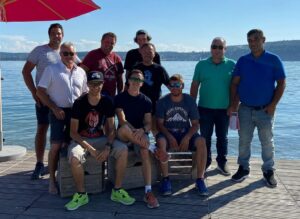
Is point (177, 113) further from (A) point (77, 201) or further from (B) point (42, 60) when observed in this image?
(B) point (42, 60)

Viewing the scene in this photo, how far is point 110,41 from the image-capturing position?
483 centimetres

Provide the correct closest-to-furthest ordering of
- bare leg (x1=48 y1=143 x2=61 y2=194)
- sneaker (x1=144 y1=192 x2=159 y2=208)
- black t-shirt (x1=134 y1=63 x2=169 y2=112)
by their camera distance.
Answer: sneaker (x1=144 y1=192 x2=159 y2=208), bare leg (x1=48 y1=143 x2=61 y2=194), black t-shirt (x1=134 y1=63 x2=169 y2=112)

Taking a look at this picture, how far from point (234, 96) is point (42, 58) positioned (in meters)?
2.39

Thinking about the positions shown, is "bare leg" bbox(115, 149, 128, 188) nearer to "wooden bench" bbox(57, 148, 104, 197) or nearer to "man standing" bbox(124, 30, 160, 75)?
"wooden bench" bbox(57, 148, 104, 197)

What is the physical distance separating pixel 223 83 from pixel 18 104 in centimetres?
1566

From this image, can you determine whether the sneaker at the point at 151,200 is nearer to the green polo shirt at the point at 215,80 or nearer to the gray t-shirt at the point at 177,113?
the gray t-shirt at the point at 177,113

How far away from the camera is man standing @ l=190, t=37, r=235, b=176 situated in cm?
465

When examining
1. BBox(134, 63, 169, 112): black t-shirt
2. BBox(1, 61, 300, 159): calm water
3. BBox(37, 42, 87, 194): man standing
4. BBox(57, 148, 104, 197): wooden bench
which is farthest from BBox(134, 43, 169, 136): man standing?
BBox(1, 61, 300, 159): calm water

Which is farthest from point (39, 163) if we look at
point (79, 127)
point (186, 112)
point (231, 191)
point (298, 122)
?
point (298, 122)

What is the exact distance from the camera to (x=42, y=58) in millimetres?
4449

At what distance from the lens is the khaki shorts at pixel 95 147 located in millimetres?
3861

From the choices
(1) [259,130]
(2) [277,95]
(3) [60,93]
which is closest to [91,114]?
(3) [60,93]

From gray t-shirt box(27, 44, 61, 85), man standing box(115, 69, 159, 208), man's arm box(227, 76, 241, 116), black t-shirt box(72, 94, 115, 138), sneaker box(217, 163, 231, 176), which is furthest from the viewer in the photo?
sneaker box(217, 163, 231, 176)

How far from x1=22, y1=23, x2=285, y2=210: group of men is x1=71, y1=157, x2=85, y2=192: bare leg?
1 cm
